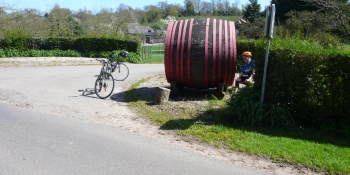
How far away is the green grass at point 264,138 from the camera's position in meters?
4.76

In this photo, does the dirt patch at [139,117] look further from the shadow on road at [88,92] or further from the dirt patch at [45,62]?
the dirt patch at [45,62]

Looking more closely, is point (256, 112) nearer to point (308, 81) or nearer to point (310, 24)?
point (308, 81)

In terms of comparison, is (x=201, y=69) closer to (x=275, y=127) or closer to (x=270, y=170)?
(x=275, y=127)

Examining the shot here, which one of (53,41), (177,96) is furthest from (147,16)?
(177,96)

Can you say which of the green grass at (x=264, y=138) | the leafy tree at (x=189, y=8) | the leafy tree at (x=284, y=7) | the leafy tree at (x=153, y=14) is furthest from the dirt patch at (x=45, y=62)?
the leafy tree at (x=189, y=8)

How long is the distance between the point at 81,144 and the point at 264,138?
10.1 feet

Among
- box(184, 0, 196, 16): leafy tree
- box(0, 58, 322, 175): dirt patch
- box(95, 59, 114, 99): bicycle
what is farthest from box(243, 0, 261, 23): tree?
box(184, 0, 196, 16): leafy tree

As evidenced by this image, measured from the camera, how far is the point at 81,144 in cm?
543

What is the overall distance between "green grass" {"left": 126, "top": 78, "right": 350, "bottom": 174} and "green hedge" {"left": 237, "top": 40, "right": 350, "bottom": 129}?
1.25 ft

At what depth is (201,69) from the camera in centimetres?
841

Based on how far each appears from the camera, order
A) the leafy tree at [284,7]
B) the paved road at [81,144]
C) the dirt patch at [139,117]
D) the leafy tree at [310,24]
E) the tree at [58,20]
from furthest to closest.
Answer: the tree at [58,20], the leafy tree at [284,7], the leafy tree at [310,24], the dirt patch at [139,117], the paved road at [81,144]

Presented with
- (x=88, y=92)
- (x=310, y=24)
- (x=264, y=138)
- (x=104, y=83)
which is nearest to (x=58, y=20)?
(x=310, y=24)

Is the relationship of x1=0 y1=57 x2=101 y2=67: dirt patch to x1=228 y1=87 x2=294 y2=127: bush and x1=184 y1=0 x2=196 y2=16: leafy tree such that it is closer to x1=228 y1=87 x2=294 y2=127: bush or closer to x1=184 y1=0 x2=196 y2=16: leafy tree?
x1=228 y1=87 x2=294 y2=127: bush

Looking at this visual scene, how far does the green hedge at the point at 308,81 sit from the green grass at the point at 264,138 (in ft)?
1.25
